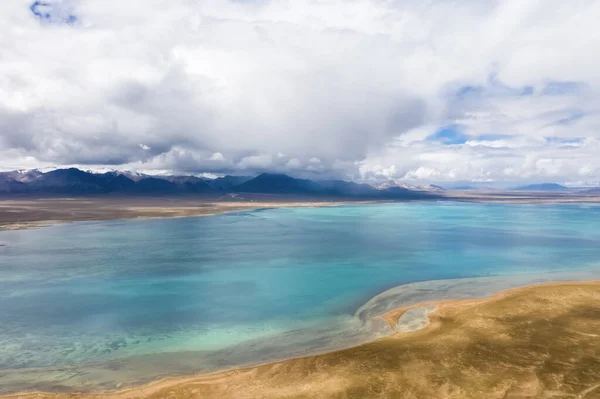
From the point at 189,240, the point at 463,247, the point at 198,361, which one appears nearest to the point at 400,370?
the point at 198,361

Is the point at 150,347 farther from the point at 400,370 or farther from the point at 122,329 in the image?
the point at 400,370

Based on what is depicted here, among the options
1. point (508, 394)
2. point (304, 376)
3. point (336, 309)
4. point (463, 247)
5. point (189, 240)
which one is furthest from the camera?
point (189, 240)

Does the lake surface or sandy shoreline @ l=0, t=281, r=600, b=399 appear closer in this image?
sandy shoreline @ l=0, t=281, r=600, b=399

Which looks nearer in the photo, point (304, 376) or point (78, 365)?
point (304, 376)

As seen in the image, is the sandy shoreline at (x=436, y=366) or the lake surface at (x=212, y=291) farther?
the lake surface at (x=212, y=291)

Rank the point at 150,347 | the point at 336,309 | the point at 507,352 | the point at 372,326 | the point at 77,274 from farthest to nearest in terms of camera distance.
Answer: the point at 77,274 → the point at 336,309 → the point at 372,326 → the point at 150,347 → the point at 507,352
